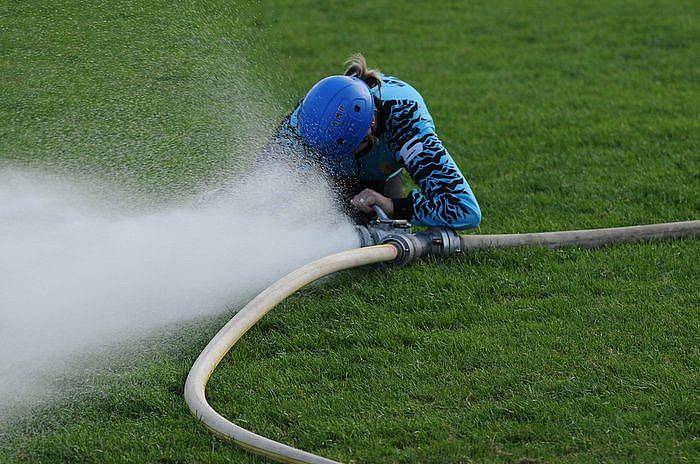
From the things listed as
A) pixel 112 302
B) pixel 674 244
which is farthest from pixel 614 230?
pixel 112 302

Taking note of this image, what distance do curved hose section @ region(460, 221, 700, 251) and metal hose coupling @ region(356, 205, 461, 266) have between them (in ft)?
0.48

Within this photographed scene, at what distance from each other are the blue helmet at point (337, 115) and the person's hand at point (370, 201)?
1.01 feet

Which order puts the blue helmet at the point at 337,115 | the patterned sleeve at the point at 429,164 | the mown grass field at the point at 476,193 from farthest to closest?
the patterned sleeve at the point at 429,164 → the blue helmet at the point at 337,115 → the mown grass field at the point at 476,193

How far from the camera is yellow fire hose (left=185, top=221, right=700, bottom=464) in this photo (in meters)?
3.67

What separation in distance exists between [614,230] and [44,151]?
12.8 feet

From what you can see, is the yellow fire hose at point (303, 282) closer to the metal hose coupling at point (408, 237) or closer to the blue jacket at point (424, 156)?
the metal hose coupling at point (408, 237)

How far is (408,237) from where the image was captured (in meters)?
5.29

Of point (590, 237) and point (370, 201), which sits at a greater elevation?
point (370, 201)

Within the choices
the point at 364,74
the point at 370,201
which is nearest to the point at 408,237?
the point at 370,201

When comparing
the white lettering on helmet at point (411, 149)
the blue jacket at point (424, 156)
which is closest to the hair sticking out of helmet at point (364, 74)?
the blue jacket at point (424, 156)

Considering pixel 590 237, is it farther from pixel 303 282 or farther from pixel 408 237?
pixel 303 282

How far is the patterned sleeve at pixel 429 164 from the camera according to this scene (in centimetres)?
521

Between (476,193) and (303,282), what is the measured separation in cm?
219

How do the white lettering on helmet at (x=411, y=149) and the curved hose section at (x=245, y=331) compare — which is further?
the white lettering on helmet at (x=411, y=149)
